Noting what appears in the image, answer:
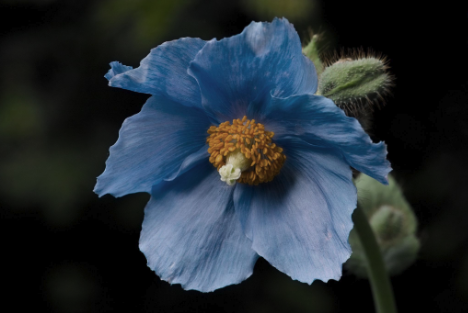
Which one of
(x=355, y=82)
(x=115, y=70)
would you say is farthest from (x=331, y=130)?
(x=115, y=70)

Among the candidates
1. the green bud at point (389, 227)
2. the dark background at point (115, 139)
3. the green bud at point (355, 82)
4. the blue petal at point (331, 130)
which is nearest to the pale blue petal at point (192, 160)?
the blue petal at point (331, 130)

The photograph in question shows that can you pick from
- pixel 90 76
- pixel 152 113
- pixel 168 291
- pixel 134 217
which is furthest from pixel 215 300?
pixel 152 113

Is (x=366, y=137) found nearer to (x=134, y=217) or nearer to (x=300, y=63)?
(x=300, y=63)

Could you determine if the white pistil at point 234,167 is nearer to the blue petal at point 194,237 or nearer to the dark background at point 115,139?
the blue petal at point 194,237

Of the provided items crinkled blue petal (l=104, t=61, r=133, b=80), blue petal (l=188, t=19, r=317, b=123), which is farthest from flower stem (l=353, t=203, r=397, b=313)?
crinkled blue petal (l=104, t=61, r=133, b=80)

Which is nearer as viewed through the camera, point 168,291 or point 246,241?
point 246,241

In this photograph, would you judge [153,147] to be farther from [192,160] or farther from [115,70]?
[115,70]
